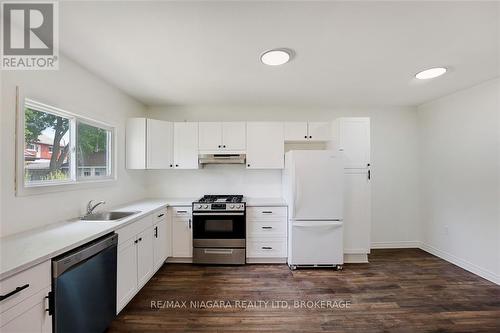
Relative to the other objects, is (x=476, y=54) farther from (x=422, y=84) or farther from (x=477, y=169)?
(x=477, y=169)

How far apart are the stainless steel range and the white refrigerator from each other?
0.75 meters

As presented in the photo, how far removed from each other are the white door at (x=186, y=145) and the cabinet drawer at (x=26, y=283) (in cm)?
229

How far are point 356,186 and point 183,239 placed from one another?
2.72 m

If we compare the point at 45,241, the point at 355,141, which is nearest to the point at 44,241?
the point at 45,241

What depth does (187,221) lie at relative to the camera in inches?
122

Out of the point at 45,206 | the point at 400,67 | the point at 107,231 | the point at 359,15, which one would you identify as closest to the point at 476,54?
the point at 400,67

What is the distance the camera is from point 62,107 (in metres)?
2.05

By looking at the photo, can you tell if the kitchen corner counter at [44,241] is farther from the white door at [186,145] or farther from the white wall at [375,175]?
the white wall at [375,175]

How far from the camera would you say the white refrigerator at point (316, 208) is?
2.93m

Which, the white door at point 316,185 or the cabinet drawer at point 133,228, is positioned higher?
the white door at point 316,185

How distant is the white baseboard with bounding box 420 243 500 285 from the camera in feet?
8.63

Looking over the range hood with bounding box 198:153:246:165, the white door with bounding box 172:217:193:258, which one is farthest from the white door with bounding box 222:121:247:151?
the white door with bounding box 172:217:193:258

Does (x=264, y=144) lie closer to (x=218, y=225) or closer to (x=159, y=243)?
(x=218, y=225)

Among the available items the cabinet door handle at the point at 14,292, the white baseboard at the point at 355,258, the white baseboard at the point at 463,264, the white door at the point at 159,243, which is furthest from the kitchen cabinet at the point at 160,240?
the white baseboard at the point at 463,264
